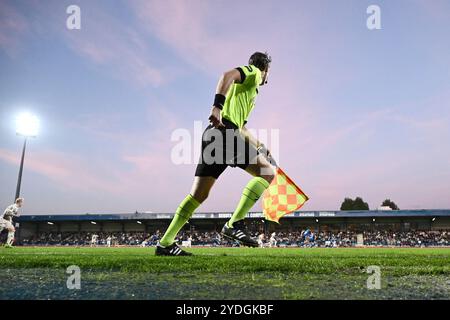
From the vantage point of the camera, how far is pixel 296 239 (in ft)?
158

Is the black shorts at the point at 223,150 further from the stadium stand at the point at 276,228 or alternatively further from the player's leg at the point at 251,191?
the stadium stand at the point at 276,228

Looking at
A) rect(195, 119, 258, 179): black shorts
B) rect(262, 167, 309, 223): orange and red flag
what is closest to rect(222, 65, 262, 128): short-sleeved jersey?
rect(195, 119, 258, 179): black shorts

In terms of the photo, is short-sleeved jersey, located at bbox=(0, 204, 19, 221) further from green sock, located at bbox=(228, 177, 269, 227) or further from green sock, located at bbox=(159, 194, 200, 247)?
green sock, located at bbox=(228, 177, 269, 227)

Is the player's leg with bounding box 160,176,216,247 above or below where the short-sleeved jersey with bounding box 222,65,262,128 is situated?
below

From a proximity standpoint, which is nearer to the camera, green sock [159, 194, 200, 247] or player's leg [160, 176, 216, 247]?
player's leg [160, 176, 216, 247]

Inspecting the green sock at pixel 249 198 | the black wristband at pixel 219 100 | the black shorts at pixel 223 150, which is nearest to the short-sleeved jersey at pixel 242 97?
the black shorts at pixel 223 150

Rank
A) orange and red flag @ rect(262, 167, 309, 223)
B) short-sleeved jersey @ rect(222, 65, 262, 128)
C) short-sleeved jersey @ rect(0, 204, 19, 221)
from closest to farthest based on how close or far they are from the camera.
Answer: short-sleeved jersey @ rect(222, 65, 262, 128)
orange and red flag @ rect(262, 167, 309, 223)
short-sleeved jersey @ rect(0, 204, 19, 221)

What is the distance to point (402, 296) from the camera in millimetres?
2227

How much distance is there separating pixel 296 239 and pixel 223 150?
149 ft

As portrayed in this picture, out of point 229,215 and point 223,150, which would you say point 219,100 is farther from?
point 229,215

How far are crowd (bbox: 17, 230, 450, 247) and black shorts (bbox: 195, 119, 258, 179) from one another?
37.4 m

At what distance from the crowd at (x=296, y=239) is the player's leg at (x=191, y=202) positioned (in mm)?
36871

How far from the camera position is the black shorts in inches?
196
